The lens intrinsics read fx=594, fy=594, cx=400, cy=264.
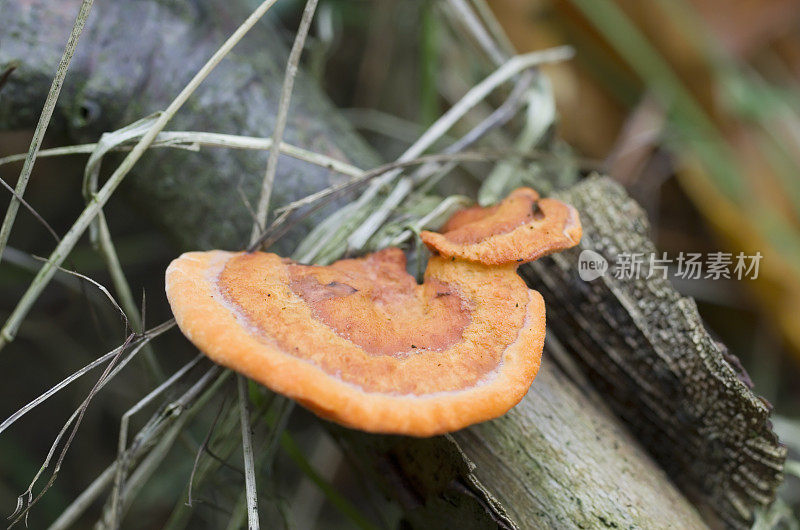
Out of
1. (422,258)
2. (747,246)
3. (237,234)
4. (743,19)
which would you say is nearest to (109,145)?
(237,234)

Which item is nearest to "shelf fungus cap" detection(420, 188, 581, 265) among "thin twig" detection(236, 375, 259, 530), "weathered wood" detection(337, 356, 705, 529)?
"weathered wood" detection(337, 356, 705, 529)

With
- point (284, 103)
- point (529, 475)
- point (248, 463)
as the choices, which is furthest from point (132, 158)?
point (529, 475)

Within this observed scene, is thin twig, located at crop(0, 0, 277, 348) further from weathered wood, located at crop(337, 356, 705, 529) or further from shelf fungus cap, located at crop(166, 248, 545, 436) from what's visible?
weathered wood, located at crop(337, 356, 705, 529)

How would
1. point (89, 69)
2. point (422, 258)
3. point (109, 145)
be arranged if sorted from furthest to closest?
point (89, 69)
point (422, 258)
point (109, 145)

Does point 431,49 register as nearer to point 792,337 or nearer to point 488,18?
point 488,18

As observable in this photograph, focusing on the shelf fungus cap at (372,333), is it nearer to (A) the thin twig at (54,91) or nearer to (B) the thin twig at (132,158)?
(B) the thin twig at (132,158)

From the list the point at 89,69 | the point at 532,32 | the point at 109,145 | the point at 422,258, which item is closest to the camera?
the point at 109,145

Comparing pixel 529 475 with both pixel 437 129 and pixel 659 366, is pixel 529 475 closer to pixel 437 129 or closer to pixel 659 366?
pixel 659 366
